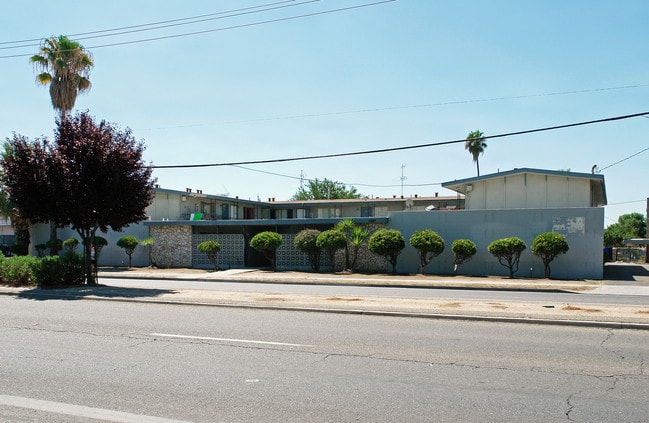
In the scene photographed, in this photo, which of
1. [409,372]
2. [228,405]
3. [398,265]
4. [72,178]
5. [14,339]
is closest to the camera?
[228,405]

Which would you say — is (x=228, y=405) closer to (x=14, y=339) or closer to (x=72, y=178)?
(x=14, y=339)

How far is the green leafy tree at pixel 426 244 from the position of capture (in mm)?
26703

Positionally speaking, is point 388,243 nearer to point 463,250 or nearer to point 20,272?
point 463,250

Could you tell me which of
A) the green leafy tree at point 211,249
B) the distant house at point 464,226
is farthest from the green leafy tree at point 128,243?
the green leafy tree at point 211,249

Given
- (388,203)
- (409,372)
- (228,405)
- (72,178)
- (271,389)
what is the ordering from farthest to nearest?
(388,203), (72,178), (409,372), (271,389), (228,405)

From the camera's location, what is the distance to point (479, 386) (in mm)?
6340

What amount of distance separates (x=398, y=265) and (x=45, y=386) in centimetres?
2410

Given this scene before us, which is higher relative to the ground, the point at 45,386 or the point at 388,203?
the point at 388,203

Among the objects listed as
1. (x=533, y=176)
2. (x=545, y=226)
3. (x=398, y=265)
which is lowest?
(x=398, y=265)

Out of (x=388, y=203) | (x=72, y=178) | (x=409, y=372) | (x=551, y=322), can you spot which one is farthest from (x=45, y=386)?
(x=388, y=203)

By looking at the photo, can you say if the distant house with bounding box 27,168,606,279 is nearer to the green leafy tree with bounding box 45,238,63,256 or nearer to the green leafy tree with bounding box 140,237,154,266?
the green leafy tree with bounding box 140,237,154,266

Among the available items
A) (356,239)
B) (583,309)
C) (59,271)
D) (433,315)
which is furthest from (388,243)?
(433,315)

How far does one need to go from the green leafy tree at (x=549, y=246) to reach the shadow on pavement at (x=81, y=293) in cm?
1702

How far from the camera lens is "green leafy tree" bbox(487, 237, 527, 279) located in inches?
995
